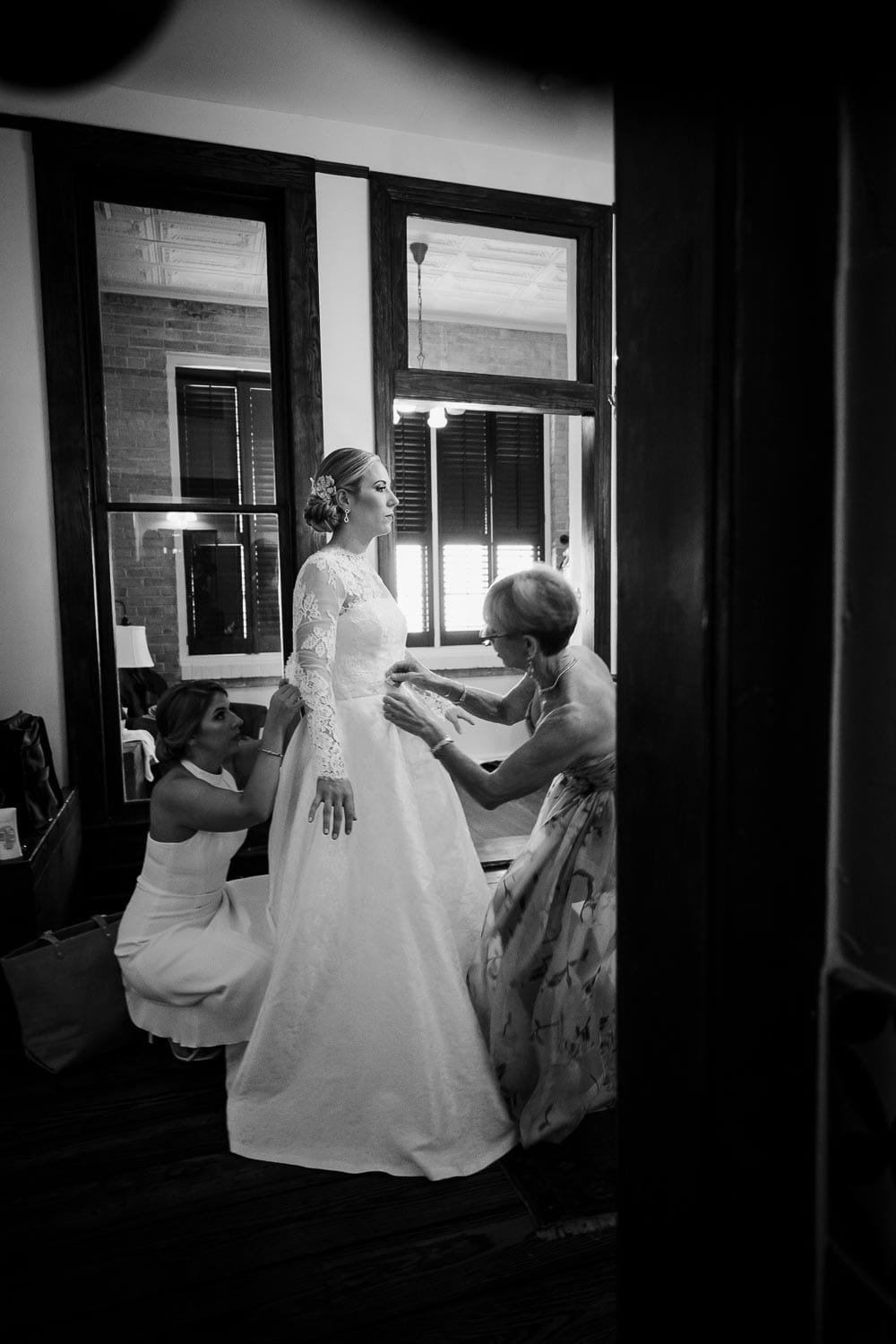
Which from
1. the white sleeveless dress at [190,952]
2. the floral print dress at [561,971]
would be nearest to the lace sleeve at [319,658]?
the white sleeveless dress at [190,952]

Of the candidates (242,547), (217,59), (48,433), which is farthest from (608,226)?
(48,433)

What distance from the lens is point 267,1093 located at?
2.13 meters

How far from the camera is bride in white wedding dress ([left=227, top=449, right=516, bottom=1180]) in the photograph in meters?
2.04

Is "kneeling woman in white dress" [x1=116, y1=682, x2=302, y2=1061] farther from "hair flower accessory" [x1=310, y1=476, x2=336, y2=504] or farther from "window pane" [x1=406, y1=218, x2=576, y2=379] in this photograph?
"window pane" [x1=406, y1=218, x2=576, y2=379]

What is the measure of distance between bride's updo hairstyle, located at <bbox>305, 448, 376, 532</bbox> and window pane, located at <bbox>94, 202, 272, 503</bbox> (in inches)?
46.0

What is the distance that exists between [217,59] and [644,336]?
3371 millimetres

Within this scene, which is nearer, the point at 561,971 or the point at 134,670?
the point at 561,971

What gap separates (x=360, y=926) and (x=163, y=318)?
16.2ft

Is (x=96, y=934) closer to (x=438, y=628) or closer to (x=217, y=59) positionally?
(x=217, y=59)

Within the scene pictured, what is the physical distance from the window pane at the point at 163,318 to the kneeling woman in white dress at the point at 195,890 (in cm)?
149

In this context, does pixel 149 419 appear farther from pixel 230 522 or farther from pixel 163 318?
pixel 163 318

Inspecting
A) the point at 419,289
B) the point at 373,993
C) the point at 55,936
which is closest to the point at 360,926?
the point at 373,993

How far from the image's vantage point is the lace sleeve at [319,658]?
2.23 m

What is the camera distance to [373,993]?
2.15 m
